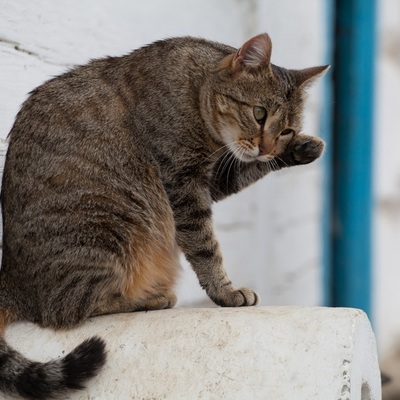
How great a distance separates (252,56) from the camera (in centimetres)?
158

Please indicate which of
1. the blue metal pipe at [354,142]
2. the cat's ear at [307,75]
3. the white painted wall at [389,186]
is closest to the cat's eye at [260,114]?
the cat's ear at [307,75]

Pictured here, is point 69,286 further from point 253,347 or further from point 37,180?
point 253,347

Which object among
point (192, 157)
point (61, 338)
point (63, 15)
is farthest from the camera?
point (63, 15)

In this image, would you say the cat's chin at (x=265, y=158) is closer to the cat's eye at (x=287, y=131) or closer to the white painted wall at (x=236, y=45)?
the cat's eye at (x=287, y=131)

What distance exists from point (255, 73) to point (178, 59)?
0.17 m

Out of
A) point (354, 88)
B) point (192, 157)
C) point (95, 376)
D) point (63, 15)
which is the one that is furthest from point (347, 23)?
point (95, 376)

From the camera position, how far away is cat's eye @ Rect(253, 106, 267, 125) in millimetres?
1602

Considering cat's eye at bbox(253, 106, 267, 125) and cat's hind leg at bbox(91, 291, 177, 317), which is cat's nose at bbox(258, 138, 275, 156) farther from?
cat's hind leg at bbox(91, 291, 177, 317)

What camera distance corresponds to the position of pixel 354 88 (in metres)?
3.11

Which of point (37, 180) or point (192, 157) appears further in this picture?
point (192, 157)

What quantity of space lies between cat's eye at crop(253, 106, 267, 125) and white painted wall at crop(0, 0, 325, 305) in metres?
0.46

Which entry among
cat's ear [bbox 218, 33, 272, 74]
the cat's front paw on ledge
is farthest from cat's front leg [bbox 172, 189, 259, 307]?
cat's ear [bbox 218, 33, 272, 74]

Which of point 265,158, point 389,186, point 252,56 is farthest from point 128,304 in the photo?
point 389,186

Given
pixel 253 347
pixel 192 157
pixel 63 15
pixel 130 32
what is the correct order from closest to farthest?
pixel 253 347 < pixel 192 157 < pixel 63 15 < pixel 130 32
